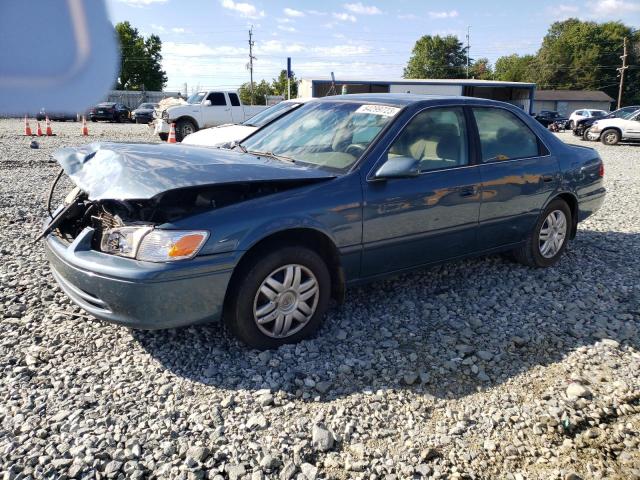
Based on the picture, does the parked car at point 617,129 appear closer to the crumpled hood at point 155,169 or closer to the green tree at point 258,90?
the crumpled hood at point 155,169

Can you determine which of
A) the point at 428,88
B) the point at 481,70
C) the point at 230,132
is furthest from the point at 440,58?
the point at 230,132

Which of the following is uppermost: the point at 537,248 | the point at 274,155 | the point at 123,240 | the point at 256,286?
the point at 274,155

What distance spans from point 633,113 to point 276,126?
73.7ft

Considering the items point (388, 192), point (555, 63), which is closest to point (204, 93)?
point (388, 192)

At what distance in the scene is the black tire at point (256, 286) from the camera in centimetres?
319

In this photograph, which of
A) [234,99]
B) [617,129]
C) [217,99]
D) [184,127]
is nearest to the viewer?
[184,127]

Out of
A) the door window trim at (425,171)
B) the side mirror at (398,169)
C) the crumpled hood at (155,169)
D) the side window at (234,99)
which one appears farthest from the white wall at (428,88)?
the crumpled hood at (155,169)

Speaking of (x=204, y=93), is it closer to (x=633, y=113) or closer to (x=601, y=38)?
(x=633, y=113)

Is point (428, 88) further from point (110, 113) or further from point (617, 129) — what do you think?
point (110, 113)

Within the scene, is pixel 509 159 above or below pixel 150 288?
above

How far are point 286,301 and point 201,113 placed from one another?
694 inches

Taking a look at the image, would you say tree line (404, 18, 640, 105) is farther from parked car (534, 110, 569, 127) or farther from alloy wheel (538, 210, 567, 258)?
alloy wheel (538, 210, 567, 258)

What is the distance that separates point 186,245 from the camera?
2.96 metres

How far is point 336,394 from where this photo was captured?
9.87ft
